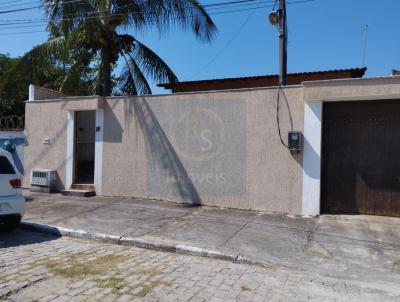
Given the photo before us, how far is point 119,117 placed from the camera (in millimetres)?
10398

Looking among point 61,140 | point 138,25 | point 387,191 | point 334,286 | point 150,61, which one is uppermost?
point 138,25

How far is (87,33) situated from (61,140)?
3.23 metres

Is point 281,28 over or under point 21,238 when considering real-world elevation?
over

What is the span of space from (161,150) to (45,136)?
4094 mm

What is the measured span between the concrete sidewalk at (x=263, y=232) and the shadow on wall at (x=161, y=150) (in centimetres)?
50

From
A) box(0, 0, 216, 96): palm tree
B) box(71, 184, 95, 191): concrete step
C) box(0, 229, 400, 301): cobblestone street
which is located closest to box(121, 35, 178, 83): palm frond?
box(0, 0, 216, 96): palm tree

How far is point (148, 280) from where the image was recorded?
15.3ft

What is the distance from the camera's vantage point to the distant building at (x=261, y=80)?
12.2 meters

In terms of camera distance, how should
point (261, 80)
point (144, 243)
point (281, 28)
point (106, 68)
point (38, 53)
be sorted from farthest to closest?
point (261, 80) → point (106, 68) → point (38, 53) → point (281, 28) → point (144, 243)

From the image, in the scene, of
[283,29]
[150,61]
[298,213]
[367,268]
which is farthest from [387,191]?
[150,61]

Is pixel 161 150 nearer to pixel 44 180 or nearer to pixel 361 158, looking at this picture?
pixel 44 180

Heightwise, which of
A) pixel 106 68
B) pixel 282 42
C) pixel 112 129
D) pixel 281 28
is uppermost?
pixel 281 28

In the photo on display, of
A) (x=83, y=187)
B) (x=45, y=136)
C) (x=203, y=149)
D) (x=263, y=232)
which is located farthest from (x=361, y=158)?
(x=45, y=136)

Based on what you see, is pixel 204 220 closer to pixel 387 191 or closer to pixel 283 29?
pixel 387 191
